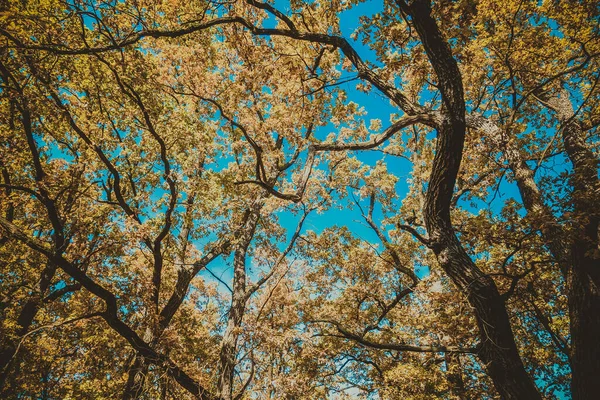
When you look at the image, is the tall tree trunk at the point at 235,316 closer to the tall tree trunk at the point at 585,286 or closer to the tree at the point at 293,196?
the tree at the point at 293,196

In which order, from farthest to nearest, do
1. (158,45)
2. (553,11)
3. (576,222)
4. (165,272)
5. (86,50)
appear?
(165,272) → (158,45) → (553,11) → (86,50) → (576,222)

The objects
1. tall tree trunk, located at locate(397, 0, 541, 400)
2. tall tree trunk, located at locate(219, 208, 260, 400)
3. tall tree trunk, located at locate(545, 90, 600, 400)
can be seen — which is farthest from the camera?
tall tree trunk, located at locate(219, 208, 260, 400)

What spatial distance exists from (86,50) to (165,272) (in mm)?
11464

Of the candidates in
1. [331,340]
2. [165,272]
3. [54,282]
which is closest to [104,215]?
[54,282]

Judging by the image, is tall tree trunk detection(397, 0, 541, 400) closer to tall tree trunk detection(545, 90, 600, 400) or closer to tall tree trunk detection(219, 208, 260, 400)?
tall tree trunk detection(545, 90, 600, 400)

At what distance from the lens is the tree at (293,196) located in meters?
4.46

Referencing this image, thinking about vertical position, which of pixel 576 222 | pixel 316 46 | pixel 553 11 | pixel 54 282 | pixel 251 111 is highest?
pixel 251 111

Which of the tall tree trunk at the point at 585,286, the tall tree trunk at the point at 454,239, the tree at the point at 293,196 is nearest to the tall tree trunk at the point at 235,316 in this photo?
the tree at the point at 293,196

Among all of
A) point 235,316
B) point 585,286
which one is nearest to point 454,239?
point 585,286

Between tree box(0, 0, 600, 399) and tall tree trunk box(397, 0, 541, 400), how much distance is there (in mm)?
24

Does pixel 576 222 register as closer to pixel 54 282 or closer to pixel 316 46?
pixel 316 46

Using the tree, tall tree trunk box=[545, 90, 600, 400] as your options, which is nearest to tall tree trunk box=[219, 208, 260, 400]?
the tree

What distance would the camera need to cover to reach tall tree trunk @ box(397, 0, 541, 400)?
3.76 meters

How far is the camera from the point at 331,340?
43.7 feet
